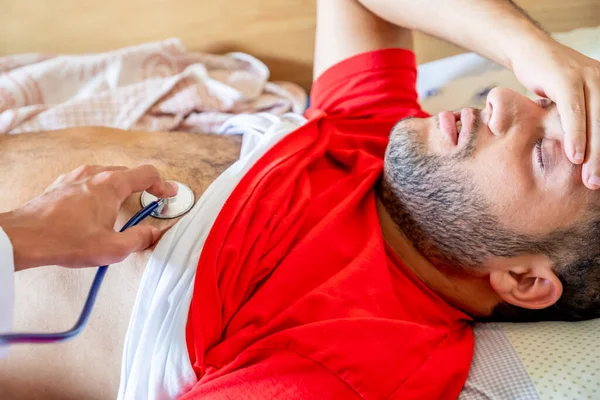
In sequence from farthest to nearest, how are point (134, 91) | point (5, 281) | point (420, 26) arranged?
1. point (134, 91)
2. point (420, 26)
3. point (5, 281)

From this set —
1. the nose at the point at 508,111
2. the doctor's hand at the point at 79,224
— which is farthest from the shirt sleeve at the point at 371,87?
the doctor's hand at the point at 79,224

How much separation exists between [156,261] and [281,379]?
233 mm

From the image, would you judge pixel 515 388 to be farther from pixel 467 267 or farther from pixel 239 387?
pixel 239 387

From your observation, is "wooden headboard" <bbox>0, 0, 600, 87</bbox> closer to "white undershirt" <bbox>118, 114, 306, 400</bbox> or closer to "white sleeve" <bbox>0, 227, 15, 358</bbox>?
"white undershirt" <bbox>118, 114, 306, 400</bbox>

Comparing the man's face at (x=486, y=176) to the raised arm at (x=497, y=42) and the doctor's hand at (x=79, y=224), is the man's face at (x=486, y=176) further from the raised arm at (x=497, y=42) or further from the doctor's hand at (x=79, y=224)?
the doctor's hand at (x=79, y=224)

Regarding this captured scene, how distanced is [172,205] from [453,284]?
0.50 m

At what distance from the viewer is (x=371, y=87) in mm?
1081

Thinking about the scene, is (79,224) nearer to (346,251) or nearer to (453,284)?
(346,251)

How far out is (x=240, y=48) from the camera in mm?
1299

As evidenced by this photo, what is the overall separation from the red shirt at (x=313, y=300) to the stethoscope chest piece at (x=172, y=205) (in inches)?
2.6

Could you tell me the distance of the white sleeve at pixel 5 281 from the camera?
21.2 inches

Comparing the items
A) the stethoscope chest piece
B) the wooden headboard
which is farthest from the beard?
the wooden headboard

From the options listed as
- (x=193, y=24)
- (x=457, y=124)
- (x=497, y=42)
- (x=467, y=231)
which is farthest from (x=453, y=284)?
(x=193, y=24)

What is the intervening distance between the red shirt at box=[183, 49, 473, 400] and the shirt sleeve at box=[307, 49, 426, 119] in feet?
0.42
